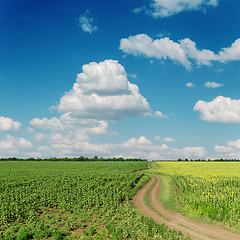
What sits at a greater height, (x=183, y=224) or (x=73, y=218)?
(x=183, y=224)

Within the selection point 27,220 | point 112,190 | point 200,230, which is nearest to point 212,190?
point 200,230

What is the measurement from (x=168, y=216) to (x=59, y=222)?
903cm

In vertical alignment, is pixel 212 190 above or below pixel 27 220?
above

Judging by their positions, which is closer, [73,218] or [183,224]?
[183,224]

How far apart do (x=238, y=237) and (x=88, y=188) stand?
1976 centimetres

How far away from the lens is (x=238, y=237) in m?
14.7

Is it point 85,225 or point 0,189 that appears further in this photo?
point 0,189

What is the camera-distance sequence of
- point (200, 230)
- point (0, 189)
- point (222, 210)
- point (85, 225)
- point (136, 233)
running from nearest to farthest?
1. point (136, 233)
2. point (200, 230)
3. point (85, 225)
4. point (222, 210)
5. point (0, 189)

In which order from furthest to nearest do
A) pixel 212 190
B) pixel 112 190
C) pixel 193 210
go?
pixel 112 190
pixel 212 190
pixel 193 210

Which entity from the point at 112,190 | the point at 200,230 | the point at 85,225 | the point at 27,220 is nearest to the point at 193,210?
the point at 200,230

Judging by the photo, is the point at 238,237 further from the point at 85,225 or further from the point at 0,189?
the point at 0,189

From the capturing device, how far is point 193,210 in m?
20.6

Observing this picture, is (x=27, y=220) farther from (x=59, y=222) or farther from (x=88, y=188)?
(x=88, y=188)

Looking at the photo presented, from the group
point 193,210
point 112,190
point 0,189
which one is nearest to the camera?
point 193,210
